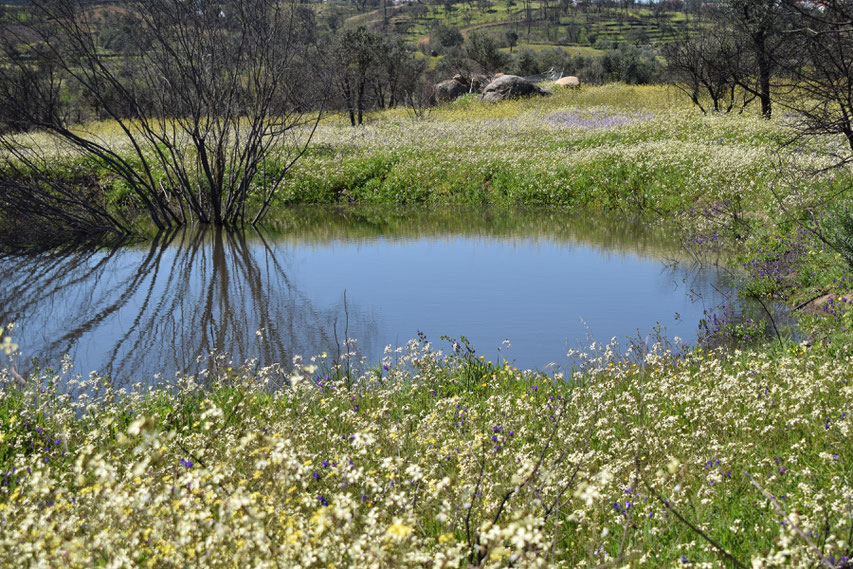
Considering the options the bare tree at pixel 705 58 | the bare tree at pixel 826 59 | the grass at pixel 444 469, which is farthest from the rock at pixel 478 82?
the grass at pixel 444 469

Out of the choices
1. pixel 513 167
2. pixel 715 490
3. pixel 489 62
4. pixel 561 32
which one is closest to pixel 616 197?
pixel 513 167

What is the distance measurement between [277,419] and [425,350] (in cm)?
209

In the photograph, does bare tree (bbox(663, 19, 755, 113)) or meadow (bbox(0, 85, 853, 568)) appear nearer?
meadow (bbox(0, 85, 853, 568))

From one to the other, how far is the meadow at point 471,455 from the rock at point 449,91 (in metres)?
40.0

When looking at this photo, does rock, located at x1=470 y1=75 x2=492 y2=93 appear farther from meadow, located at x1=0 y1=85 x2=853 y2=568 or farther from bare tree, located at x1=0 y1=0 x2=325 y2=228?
meadow, located at x1=0 y1=85 x2=853 y2=568

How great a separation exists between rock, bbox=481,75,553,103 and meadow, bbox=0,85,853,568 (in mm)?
33211

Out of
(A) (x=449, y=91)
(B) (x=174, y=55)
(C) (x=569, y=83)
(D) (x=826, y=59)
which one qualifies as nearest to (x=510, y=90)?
(C) (x=569, y=83)

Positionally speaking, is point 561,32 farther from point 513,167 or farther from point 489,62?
point 513,167

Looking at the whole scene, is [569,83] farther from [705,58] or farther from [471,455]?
[471,455]

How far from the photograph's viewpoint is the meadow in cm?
255

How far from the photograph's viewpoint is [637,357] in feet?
23.6

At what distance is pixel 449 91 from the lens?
166ft

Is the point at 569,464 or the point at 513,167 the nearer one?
the point at 569,464

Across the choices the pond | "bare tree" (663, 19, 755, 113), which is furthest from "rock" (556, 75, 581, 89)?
the pond
